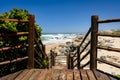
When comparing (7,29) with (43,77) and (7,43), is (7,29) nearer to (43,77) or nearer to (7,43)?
(7,43)

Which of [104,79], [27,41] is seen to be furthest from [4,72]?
[104,79]

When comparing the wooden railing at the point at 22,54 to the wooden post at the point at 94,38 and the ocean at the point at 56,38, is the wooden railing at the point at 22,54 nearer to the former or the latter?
the wooden post at the point at 94,38

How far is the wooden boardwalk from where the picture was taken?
17.6 ft

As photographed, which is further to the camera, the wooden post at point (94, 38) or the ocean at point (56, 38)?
the ocean at point (56, 38)

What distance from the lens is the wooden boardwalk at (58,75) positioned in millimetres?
5359

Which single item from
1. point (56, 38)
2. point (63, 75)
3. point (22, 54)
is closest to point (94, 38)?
point (63, 75)

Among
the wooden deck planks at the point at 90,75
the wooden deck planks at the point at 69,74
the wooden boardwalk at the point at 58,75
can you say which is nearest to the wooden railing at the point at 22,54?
the wooden boardwalk at the point at 58,75

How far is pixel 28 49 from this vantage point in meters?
6.45

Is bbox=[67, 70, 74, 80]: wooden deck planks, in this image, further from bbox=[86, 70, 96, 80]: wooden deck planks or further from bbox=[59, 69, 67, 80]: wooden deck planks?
bbox=[86, 70, 96, 80]: wooden deck planks

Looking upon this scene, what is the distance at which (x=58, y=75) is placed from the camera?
564cm

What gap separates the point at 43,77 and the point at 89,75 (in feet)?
4.01

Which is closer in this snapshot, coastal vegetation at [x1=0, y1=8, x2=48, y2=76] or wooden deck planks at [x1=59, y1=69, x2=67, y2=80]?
wooden deck planks at [x1=59, y1=69, x2=67, y2=80]

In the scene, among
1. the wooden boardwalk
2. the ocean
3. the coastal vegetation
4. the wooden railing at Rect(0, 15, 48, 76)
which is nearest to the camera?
the wooden boardwalk

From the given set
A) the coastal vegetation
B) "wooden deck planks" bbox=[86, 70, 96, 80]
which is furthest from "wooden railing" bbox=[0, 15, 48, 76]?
"wooden deck planks" bbox=[86, 70, 96, 80]
